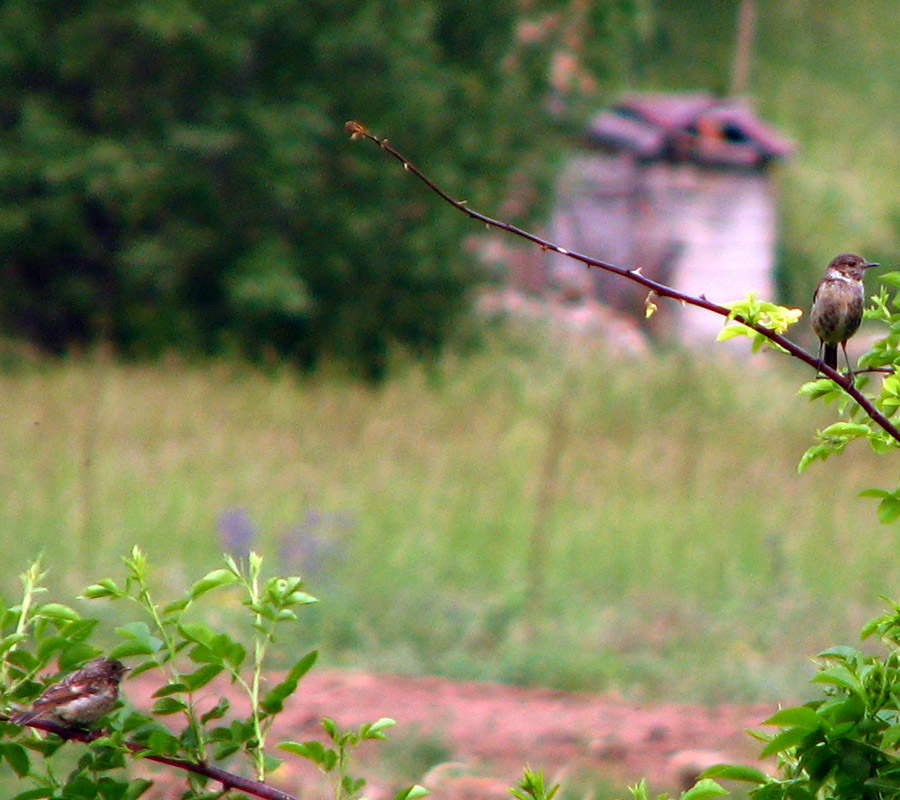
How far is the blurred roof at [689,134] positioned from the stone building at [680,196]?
19mm

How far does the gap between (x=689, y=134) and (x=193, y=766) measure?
23.3m

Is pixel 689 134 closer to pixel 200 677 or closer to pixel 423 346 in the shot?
pixel 423 346

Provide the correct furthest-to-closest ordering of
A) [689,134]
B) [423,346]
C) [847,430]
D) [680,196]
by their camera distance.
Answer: [680,196] < [689,134] < [423,346] < [847,430]

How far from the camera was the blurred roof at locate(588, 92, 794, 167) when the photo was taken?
24.1 metres

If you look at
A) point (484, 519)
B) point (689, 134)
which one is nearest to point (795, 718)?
point (484, 519)

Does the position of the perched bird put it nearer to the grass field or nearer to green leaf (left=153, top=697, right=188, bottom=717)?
green leaf (left=153, top=697, right=188, bottom=717)

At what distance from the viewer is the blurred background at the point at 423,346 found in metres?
7.93

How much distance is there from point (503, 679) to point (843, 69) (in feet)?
107

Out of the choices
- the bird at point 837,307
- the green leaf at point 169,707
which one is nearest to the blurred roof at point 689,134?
the bird at point 837,307

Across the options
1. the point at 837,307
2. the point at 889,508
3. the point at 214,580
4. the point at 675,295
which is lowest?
the point at 214,580

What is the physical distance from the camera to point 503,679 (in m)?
6.61

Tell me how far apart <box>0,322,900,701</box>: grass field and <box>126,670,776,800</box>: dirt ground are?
0.44 meters

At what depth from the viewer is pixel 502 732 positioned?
543cm

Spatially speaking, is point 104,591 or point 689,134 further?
point 689,134
